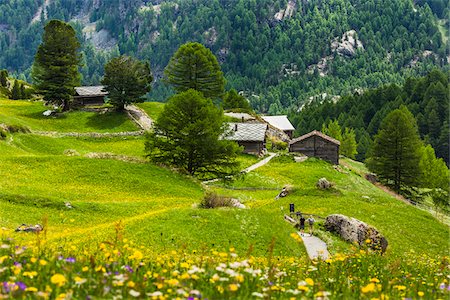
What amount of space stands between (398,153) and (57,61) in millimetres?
54345

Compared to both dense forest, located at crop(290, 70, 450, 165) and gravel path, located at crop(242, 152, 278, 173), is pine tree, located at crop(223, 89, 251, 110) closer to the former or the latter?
gravel path, located at crop(242, 152, 278, 173)

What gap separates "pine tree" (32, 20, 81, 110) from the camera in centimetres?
7256

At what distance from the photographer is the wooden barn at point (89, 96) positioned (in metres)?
85.2

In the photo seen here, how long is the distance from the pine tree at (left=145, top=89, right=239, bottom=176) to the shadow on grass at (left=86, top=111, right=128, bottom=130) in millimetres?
24059

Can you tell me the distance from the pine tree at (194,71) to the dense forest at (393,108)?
76805 millimetres

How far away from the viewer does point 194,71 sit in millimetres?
81562

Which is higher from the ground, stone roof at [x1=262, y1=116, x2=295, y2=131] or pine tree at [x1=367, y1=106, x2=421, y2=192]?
pine tree at [x1=367, y1=106, x2=421, y2=192]

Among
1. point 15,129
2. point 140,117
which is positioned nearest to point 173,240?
point 15,129

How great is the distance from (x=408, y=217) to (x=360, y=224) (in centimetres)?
1164

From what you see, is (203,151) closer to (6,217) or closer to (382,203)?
(382,203)

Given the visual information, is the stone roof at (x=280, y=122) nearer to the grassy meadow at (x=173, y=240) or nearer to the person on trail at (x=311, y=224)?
the grassy meadow at (x=173, y=240)

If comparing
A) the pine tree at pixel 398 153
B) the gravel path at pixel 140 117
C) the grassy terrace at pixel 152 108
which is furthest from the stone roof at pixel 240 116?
the pine tree at pixel 398 153

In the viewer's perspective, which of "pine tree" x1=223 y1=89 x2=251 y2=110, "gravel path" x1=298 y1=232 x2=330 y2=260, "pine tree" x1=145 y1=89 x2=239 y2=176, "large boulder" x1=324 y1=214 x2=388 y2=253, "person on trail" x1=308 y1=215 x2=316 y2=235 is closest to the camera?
"gravel path" x1=298 y1=232 x2=330 y2=260

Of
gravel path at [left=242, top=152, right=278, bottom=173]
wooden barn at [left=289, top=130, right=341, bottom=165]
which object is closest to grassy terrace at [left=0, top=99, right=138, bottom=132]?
gravel path at [left=242, top=152, right=278, bottom=173]
